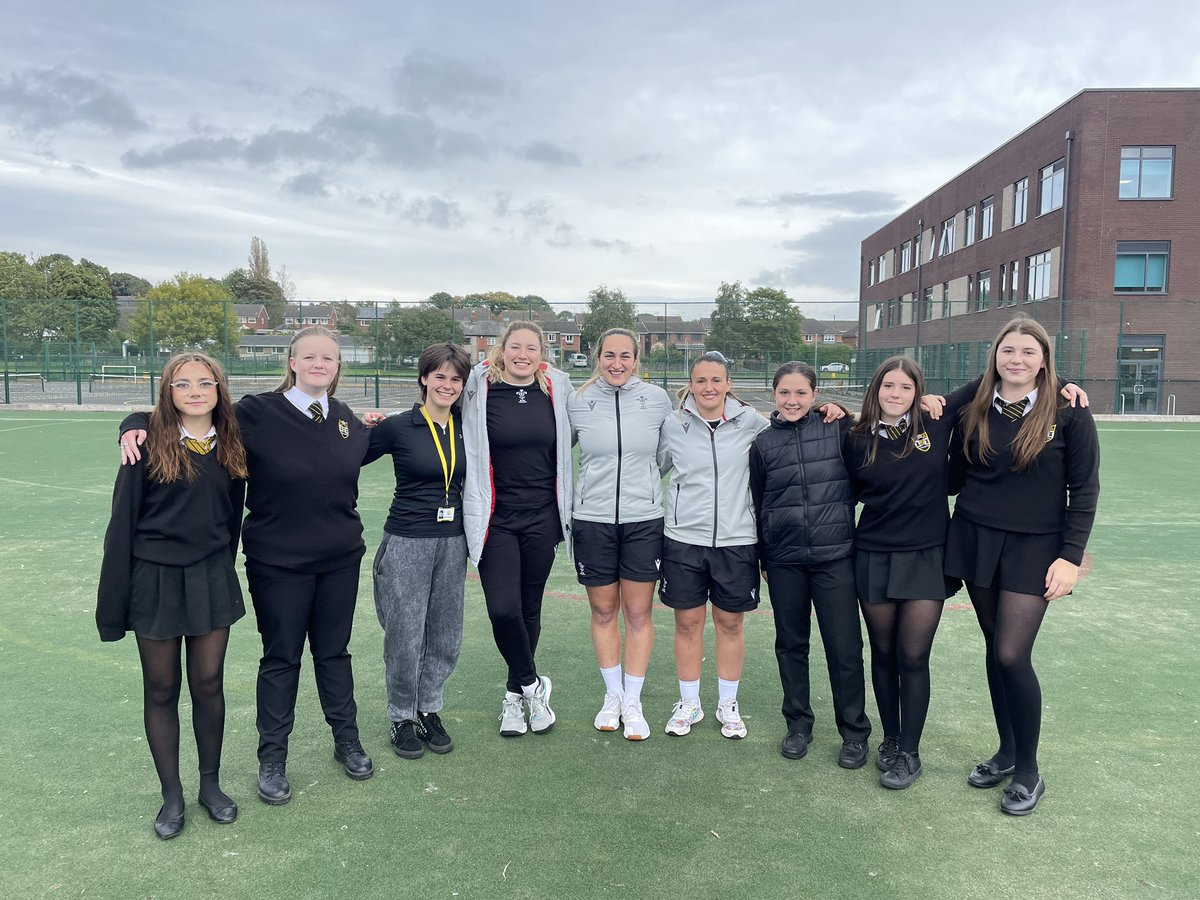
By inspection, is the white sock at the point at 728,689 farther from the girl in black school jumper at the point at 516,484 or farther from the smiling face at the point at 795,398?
the smiling face at the point at 795,398

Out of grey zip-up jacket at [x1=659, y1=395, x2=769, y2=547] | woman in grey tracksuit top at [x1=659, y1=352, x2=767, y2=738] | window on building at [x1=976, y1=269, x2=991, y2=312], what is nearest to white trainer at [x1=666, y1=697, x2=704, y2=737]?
woman in grey tracksuit top at [x1=659, y1=352, x2=767, y2=738]

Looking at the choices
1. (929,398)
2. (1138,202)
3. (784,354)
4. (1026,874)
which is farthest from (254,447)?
(1138,202)

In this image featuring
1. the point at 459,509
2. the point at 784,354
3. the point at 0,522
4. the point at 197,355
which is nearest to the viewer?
the point at 197,355

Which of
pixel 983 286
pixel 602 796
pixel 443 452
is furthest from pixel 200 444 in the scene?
pixel 983 286

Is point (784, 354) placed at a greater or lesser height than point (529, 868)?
greater

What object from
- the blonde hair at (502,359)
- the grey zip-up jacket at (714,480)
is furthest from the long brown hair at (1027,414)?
the blonde hair at (502,359)

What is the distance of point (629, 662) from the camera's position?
3.90 meters

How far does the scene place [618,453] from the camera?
146 inches

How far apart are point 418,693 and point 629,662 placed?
964mm

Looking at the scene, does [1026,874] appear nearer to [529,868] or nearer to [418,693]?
[529,868]

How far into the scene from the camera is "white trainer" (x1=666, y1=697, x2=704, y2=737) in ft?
12.4

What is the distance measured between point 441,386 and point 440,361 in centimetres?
11

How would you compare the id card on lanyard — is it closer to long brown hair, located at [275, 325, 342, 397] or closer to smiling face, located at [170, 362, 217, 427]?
long brown hair, located at [275, 325, 342, 397]

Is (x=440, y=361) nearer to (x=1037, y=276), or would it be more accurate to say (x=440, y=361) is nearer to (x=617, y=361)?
(x=617, y=361)
